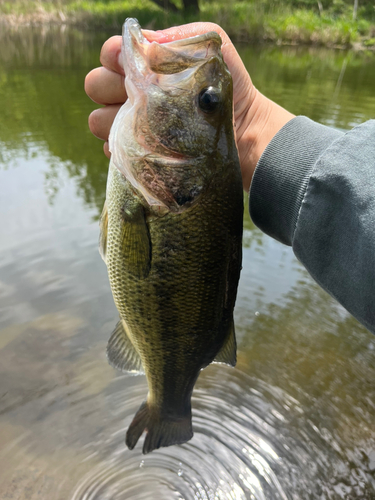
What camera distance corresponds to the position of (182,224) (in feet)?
4.79

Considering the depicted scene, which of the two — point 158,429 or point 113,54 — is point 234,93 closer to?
point 113,54

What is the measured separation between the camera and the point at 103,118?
1.95 metres

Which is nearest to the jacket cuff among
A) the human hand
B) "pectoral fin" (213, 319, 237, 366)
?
the human hand

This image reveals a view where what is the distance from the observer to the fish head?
1.44 metres

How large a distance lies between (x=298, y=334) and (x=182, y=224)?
8.17 feet

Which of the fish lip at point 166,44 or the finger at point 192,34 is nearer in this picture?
the fish lip at point 166,44

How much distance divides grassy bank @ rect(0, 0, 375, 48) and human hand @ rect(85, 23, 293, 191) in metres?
21.3

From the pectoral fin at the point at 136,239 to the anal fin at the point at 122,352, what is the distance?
0.44 metres

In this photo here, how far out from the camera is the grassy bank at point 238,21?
69.2ft

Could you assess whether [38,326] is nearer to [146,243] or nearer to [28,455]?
[28,455]

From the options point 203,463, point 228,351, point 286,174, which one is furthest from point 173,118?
point 203,463

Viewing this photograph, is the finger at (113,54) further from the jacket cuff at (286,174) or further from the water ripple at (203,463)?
the water ripple at (203,463)

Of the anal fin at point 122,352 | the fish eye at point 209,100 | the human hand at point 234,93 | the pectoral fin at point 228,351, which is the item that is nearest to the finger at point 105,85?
the human hand at point 234,93

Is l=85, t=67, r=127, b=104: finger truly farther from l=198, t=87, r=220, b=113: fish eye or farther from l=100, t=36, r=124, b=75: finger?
l=198, t=87, r=220, b=113: fish eye
